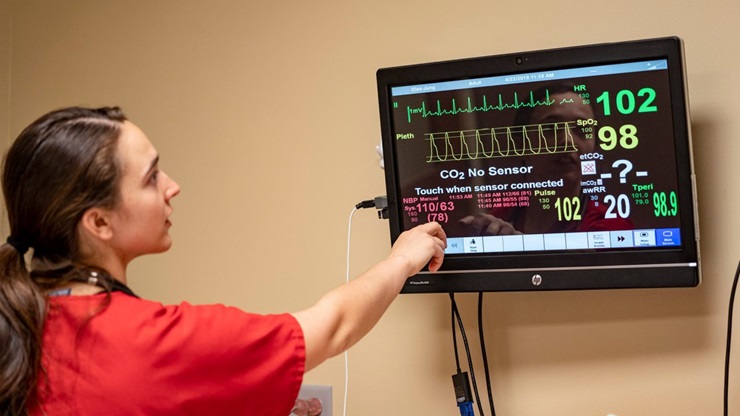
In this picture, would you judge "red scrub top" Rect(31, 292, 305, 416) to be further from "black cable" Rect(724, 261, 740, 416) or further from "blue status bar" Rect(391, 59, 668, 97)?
"black cable" Rect(724, 261, 740, 416)

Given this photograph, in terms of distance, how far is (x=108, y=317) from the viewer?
1.31m

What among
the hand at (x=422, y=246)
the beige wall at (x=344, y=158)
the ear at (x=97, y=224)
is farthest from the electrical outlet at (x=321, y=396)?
the ear at (x=97, y=224)

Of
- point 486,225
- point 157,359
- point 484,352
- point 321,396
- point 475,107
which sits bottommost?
point 321,396

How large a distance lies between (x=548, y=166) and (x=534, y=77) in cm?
19

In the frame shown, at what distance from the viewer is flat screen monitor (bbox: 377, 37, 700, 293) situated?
1.71 meters

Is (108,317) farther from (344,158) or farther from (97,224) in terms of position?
(344,158)

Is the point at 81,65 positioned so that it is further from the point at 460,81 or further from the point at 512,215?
the point at 512,215

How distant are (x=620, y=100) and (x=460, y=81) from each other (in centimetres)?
34

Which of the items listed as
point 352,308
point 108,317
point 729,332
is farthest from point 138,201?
point 729,332

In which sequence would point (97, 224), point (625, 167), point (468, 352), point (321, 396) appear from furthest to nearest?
point (321, 396) < point (468, 352) < point (625, 167) < point (97, 224)

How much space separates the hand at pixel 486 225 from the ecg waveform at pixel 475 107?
0.76 feet

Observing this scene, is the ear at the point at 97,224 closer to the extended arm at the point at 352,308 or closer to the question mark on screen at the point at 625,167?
the extended arm at the point at 352,308

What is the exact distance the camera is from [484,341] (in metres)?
2.00

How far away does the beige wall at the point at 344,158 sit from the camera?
71.3 inches
